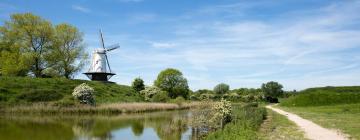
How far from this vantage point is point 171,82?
86562 millimetres

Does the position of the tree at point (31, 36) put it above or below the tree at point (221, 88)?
above

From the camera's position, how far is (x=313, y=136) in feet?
64.7

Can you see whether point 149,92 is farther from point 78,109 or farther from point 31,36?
point 78,109

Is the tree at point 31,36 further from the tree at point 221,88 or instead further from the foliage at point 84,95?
the tree at point 221,88

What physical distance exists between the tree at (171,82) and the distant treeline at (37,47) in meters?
23.8

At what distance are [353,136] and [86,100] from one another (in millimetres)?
31210

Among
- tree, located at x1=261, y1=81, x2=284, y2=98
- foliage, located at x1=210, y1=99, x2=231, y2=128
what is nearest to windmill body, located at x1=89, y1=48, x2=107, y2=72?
foliage, located at x1=210, y1=99, x2=231, y2=128

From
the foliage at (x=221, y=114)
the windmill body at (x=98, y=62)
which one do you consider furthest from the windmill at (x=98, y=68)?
the foliage at (x=221, y=114)

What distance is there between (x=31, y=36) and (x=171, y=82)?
113 ft

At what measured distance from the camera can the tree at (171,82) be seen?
281ft

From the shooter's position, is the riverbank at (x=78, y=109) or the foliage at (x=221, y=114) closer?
the foliage at (x=221, y=114)

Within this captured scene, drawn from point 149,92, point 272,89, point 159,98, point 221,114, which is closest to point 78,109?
point 221,114

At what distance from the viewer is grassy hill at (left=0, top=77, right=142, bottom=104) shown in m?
44.6

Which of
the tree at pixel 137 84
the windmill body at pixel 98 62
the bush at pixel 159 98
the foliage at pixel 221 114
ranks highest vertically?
the windmill body at pixel 98 62
